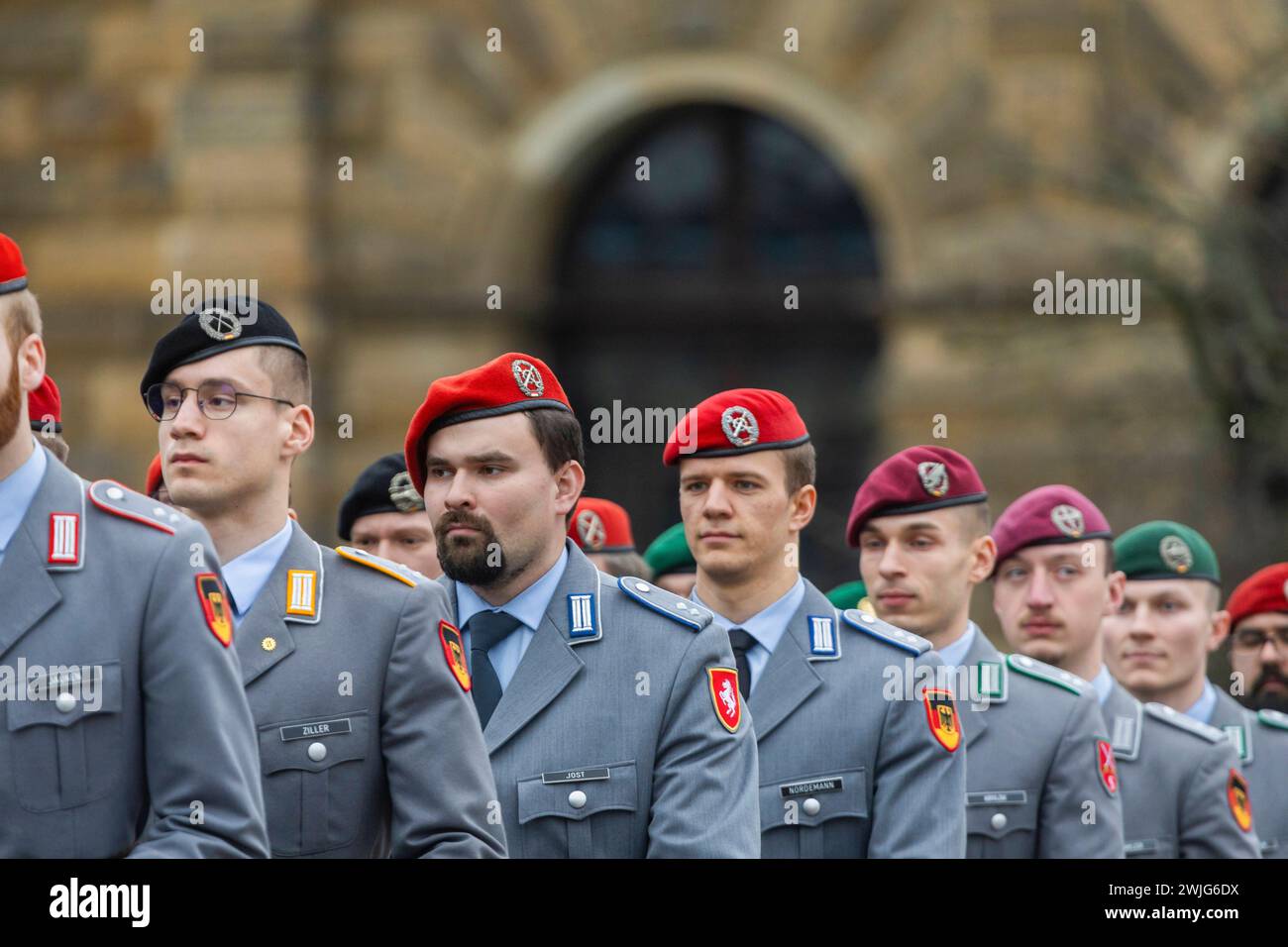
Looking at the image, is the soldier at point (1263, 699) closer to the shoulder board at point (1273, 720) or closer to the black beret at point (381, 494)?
the shoulder board at point (1273, 720)

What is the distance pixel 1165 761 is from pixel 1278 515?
4.16 m

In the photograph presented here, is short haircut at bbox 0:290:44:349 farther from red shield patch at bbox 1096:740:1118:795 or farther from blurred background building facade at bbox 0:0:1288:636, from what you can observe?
blurred background building facade at bbox 0:0:1288:636

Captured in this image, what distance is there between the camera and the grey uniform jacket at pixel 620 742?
13.5 ft

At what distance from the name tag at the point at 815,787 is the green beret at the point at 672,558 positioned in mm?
1910

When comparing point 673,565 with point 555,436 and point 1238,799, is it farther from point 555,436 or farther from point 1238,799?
point 555,436

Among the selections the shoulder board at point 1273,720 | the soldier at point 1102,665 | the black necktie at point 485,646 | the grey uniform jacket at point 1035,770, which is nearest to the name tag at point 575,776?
the black necktie at point 485,646

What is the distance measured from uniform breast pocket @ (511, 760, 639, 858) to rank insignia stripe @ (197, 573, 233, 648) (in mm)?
936

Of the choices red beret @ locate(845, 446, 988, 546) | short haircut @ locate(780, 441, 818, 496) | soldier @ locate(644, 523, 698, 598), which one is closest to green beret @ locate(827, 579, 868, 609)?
soldier @ locate(644, 523, 698, 598)

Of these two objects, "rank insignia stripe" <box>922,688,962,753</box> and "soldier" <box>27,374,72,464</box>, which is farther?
"soldier" <box>27,374,72,464</box>

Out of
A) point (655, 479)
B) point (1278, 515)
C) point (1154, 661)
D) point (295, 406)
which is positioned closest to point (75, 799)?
point (295, 406)

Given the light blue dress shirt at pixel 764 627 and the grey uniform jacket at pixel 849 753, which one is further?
the light blue dress shirt at pixel 764 627

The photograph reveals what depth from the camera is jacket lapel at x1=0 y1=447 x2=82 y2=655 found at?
3.33 metres

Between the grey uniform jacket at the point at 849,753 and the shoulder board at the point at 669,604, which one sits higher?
the shoulder board at the point at 669,604
